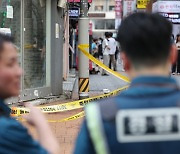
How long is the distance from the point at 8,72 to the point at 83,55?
926 cm

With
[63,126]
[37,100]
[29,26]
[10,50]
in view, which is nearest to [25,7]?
[29,26]

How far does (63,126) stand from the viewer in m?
8.62

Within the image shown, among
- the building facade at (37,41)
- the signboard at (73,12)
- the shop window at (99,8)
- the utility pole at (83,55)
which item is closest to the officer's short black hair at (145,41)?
the building facade at (37,41)

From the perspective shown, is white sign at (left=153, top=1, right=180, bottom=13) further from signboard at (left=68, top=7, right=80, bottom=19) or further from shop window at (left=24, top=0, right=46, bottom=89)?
shop window at (left=24, top=0, right=46, bottom=89)

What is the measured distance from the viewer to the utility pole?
11469mm

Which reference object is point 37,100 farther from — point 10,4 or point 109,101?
point 109,101

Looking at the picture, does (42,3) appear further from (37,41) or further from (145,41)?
(145,41)

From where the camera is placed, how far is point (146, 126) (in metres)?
1.98

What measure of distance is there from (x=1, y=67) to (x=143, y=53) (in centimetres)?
67

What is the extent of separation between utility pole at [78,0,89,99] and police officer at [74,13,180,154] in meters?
9.37

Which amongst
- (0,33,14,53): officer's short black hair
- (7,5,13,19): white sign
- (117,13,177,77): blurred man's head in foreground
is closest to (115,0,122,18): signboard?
(7,5,13,19): white sign

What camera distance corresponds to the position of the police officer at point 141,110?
6.49 ft

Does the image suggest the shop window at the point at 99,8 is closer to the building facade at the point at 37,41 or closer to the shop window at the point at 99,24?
the shop window at the point at 99,24

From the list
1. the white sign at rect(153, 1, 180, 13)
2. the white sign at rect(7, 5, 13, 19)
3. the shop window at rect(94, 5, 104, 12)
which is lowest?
the white sign at rect(7, 5, 13, 19)
